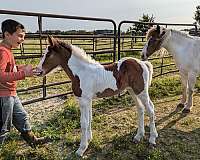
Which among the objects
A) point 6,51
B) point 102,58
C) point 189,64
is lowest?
point 102,58

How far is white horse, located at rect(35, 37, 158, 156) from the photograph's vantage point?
11.3 ft

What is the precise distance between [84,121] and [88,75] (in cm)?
54

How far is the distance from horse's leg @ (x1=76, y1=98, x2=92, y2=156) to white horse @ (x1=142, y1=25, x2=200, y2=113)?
2290mm

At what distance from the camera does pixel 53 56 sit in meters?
3.43

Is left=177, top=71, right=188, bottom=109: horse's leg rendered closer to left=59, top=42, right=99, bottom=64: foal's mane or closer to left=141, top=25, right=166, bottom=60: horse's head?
left=141, top=25, right=166, bottom=60: horse's head

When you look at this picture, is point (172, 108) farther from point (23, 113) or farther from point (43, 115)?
point (23, 113)

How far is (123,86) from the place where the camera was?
3.76 meters

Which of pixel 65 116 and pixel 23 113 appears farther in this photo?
pixel 65 116

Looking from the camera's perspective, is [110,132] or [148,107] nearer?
[148,107]

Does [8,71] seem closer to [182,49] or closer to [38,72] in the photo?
[38,72]

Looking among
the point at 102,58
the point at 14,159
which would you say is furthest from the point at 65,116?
the point at 102,58

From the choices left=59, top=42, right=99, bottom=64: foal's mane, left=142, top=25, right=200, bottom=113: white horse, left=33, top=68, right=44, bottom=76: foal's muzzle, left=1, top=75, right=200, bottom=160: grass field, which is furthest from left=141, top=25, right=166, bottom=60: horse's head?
left=33, top=68, right=44, bottom=76: foal's muzzle

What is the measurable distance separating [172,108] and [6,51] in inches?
143

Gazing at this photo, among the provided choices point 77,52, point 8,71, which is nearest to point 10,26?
point 8,71
